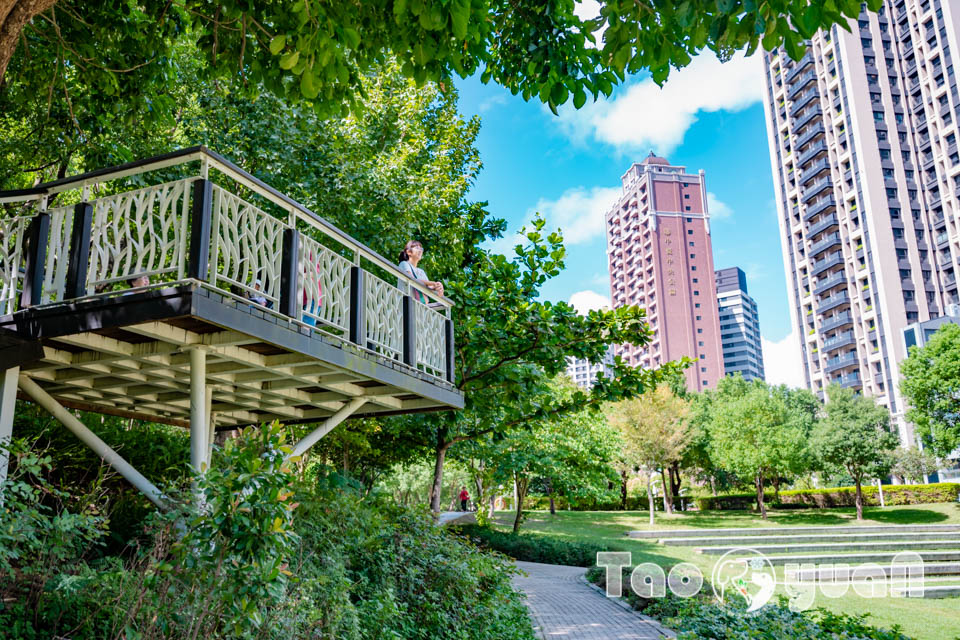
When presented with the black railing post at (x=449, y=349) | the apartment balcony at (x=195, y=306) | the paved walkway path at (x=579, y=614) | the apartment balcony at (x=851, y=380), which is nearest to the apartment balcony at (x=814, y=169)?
the apartment balcony at (x=851, y=380)

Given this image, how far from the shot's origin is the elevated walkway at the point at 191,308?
17.4 ft

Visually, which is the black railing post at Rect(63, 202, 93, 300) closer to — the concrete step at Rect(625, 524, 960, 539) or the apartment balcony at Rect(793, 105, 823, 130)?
the concrete step at Rect(625, 524, 960, 539)

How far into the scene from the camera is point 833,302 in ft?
281

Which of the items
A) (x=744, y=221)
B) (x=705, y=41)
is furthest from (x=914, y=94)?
(x=744, y=221)

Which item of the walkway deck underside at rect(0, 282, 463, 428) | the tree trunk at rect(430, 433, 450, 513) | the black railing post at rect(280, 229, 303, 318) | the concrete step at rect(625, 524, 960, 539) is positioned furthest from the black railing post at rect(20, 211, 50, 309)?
the concrete step at rect(625, 524, 960, 539)

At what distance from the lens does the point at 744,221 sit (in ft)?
614

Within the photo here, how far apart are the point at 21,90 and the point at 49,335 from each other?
19.3ft

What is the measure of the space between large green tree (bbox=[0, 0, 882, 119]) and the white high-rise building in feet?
250

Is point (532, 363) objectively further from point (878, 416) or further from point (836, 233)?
point (836, 233)

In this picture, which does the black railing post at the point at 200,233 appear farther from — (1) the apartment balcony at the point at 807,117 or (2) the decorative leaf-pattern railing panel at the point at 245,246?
(1) the apartment balcony at the point at 807,117

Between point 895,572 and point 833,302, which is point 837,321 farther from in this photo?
point 895,572

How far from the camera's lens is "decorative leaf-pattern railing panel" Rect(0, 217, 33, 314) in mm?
5930

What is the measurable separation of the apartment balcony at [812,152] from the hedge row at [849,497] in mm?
54144

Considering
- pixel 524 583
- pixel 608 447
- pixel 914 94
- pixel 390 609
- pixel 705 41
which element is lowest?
pixel 524 583
